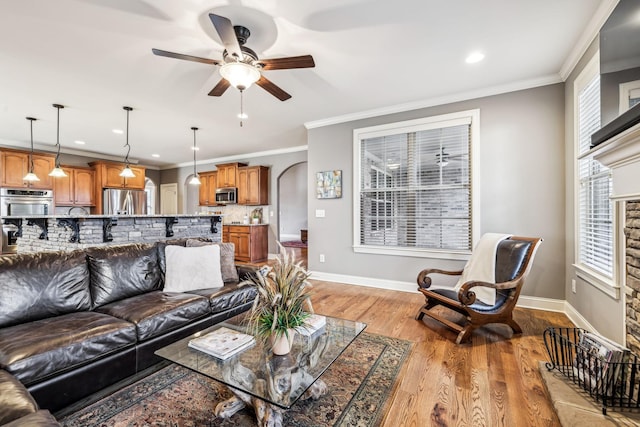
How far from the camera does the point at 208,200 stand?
780 centimetres

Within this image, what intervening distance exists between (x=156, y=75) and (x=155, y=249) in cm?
→ 193

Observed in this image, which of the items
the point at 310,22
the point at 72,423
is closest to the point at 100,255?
the point at 72,423

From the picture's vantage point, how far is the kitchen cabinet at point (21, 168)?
17.6 feet

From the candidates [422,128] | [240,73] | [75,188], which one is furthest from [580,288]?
[75,188]

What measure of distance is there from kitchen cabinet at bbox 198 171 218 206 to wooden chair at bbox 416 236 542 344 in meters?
6.51

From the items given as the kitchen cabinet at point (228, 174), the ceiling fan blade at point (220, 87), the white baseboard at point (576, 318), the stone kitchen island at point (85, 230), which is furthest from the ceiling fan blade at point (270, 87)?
the kitchen cabinet at point (228, 174)

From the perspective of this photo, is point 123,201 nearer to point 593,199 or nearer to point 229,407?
point 229,407

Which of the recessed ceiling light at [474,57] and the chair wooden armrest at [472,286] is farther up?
the recessed ceiling light at [474,57]

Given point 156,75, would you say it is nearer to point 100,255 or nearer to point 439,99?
point 100,255

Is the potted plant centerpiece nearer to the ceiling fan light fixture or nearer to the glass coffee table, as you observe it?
the glass coffee table

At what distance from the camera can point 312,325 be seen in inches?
74.1

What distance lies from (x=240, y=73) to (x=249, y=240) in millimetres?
4774

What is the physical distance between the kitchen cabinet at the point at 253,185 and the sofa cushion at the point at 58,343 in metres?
4.99

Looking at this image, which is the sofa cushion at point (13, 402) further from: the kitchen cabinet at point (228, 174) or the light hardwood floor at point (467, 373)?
the kitchen cabinet at point (228, 174)
